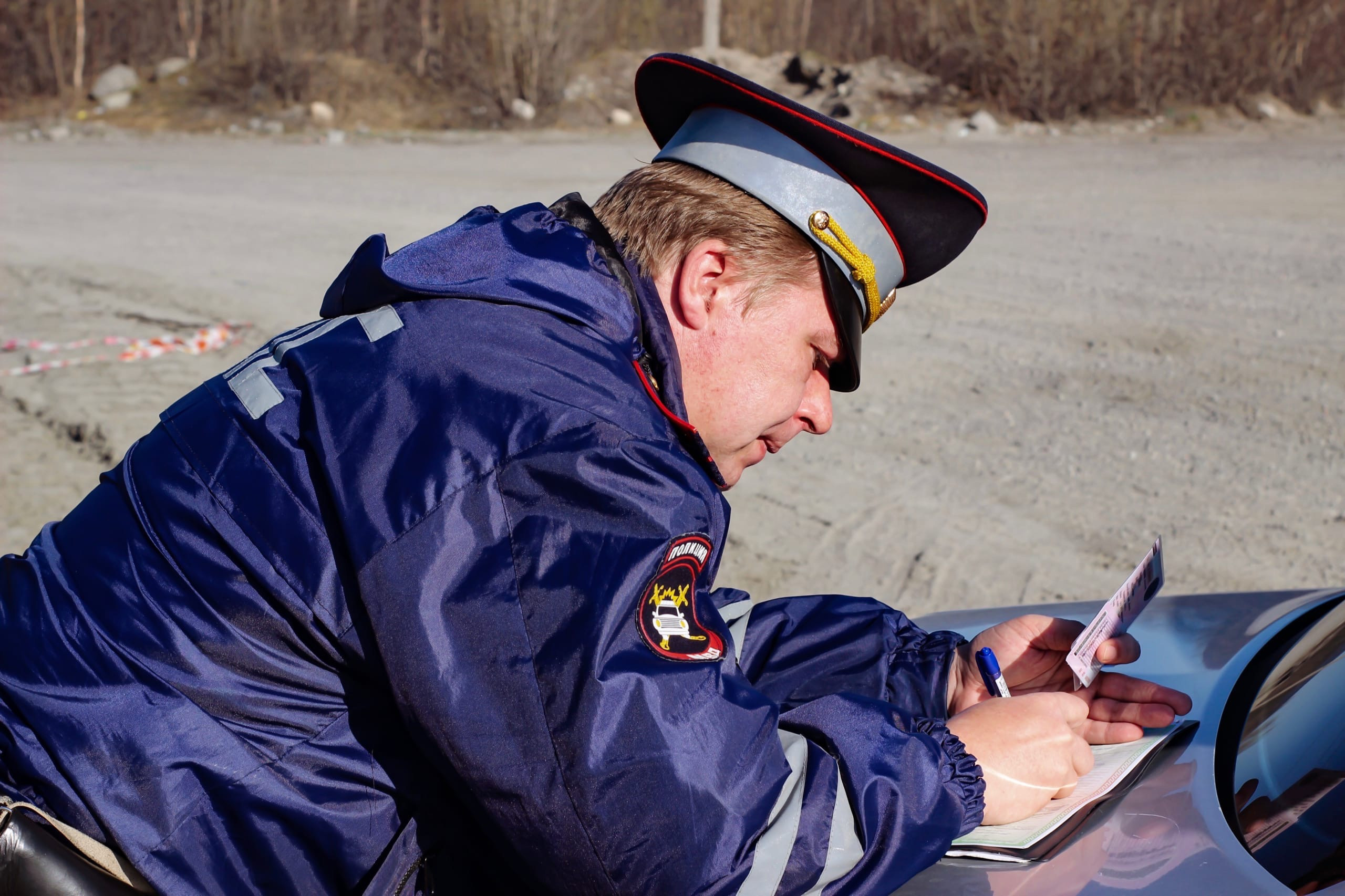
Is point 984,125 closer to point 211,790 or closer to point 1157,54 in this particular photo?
point 1157,54

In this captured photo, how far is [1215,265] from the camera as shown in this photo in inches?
282

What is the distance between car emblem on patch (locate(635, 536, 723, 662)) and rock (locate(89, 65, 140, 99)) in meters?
20.3

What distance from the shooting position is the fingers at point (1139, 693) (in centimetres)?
169

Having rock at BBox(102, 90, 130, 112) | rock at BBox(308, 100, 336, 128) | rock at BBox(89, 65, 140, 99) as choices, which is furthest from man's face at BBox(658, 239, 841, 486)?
rock at BBox(89, 65, 140, 99)

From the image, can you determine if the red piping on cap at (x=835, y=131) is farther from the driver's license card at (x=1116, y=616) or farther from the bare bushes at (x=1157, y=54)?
the bare bushes at (x=1157, y=54)

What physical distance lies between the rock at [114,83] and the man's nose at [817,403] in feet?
65.4

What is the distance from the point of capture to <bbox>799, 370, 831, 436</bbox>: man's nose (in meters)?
1.85

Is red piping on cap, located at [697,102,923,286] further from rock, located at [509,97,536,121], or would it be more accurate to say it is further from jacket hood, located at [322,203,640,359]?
rock, located at [509,97,536,121]

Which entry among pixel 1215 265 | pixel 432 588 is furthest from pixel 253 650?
pixel 1215 265

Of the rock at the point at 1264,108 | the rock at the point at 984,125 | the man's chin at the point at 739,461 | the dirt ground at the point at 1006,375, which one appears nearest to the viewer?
the man's chin at the point at 739,461

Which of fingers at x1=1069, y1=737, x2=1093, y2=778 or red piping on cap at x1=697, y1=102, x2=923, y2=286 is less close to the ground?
red piping on cap at x1=697, y1=102, x2=923, y2=286

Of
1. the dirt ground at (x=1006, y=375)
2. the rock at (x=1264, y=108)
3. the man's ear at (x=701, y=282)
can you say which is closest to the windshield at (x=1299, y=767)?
the man's ear at (x=701, y=282)

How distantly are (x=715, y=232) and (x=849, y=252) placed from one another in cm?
19

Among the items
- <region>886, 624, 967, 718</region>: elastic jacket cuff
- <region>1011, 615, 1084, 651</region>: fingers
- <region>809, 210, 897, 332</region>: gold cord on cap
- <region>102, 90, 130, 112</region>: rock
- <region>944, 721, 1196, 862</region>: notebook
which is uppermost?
<region>809, 210, 897, 332</region>: gold cord on cap
